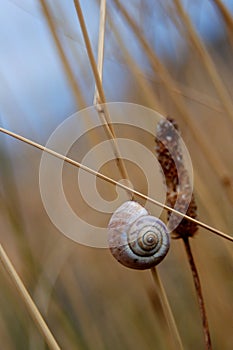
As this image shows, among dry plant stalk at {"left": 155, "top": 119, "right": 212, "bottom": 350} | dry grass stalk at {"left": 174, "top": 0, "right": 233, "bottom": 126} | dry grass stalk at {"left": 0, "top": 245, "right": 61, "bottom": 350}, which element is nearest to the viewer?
dry grass stalk at {"left": 0, "top": 245, "right": 61, "bottom": 350}

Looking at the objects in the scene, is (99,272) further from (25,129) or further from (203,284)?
(25,129)

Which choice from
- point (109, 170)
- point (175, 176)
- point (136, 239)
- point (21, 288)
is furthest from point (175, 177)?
point (109, 170)

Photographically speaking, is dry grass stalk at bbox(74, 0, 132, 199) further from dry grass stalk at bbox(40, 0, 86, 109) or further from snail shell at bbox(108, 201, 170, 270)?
dry grass stalk at bbox(40, 0, 86, 109)

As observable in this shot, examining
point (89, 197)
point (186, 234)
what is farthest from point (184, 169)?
point (89, 197)

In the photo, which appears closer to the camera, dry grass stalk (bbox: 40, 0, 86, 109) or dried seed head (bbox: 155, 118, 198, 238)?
dried seed head (bbox: 155, 118, 198, 238)

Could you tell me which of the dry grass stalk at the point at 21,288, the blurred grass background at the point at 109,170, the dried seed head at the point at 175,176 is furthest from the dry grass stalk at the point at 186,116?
the dry grass stalk at the point at 21,288

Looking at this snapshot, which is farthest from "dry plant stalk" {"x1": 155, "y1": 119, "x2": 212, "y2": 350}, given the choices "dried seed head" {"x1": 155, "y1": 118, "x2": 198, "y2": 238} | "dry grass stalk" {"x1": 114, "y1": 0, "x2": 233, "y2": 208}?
"dry grass stalk" {"x1": 114, "y1": 0, "x2": 233, "y2": 208}

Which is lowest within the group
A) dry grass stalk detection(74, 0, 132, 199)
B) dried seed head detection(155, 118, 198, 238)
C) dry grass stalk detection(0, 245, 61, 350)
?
dry grass stalk detection(0, 245, 61, 350)
